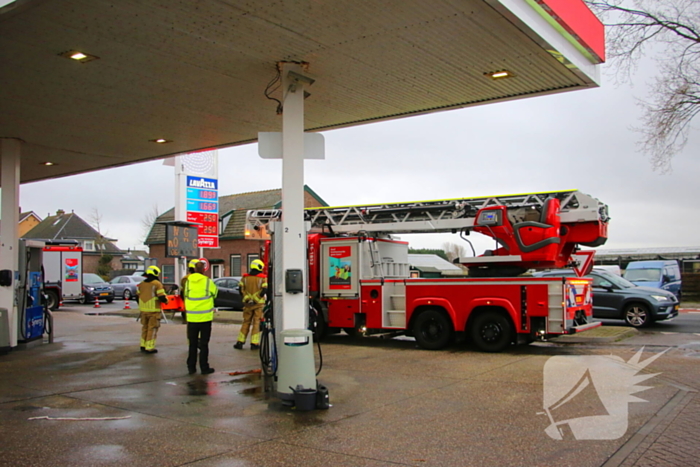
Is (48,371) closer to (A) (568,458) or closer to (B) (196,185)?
(A) (568,458)

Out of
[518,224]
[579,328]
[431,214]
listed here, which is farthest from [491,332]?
[431,214]

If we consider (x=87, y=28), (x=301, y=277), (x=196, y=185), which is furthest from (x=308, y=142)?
(x=196, y=185)

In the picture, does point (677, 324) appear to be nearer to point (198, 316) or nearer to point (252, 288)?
point (252, 288)

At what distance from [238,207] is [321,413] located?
37.4 m

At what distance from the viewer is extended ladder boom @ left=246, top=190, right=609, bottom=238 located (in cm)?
1187

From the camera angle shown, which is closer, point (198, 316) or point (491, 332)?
point (198, 316)

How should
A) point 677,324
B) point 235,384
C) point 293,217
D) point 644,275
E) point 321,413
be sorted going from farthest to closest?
point 644,275 → point 677,324 → point 235,384 → point 293,217 → point 321,413

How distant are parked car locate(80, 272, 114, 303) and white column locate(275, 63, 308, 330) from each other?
27242 millimetres

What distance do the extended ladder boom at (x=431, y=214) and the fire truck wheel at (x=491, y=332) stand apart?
1941 mm

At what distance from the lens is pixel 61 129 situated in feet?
38.1

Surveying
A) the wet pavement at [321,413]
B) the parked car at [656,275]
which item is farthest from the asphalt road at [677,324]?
the wet pavement at [321,413]

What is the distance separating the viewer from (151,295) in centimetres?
1204

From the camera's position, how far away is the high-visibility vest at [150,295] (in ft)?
39.5

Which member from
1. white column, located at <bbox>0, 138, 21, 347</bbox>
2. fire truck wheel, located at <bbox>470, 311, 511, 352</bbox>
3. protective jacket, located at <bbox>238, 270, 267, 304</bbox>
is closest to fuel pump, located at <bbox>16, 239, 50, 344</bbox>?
white column, located at <bbox>0, 138, 21, 347</bbox>
